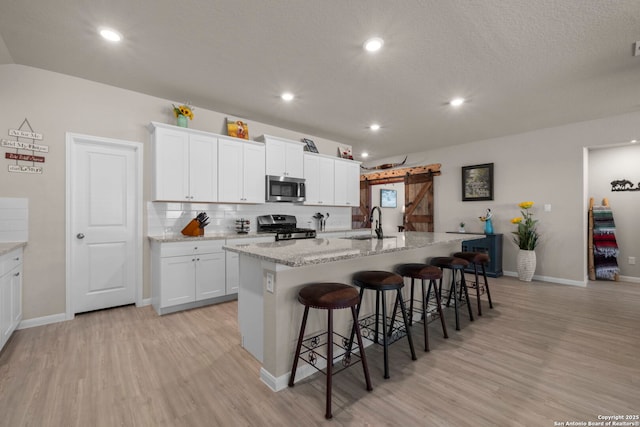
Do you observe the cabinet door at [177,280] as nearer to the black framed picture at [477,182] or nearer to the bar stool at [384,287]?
the bar stool at [384,287]

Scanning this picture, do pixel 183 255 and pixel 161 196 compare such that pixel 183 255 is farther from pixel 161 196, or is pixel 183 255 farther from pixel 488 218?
pixel 488 218

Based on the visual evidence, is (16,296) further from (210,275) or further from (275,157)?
(275,157)

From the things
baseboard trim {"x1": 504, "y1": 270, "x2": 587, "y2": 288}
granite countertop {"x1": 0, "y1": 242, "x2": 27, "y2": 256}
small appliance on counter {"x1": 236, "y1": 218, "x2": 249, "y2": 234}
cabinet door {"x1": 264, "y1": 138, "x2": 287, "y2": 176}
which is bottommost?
baseboard trim {"x1": 504, "y1": 270, "x2": 587, "y2": 288}

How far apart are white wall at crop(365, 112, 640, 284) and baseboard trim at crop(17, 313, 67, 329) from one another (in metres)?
6.60

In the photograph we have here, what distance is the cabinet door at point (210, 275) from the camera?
3.44 metres

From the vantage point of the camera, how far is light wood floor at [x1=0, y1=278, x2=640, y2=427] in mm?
1646

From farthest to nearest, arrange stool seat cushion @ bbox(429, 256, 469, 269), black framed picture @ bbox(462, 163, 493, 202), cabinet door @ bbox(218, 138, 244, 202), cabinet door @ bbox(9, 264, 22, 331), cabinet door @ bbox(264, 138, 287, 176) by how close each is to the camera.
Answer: black framed picture @ bbox(462, 163, 493, 202) → cabinet door @ bbox(264, 138, 287, 176) → cabinet door @ bbox(218, 138, 244, 202) → stool seat cushion @ bbox(429, 256, 469, 269) → cabinet door @ bbox(9, 264, 22, 331)

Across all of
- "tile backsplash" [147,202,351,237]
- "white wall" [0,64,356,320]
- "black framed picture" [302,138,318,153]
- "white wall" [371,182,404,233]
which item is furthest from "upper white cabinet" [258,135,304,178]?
"white wall" [371,182,404,233]

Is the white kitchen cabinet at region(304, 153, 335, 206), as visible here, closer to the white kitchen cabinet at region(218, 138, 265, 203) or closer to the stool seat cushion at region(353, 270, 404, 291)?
the white kitchen cabinet at region(218, 138, 265, 203)

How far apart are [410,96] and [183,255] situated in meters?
3.41

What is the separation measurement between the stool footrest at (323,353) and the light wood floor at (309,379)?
0.33 ft

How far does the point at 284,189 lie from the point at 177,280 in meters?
2.06

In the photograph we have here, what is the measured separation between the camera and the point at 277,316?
1.87 m

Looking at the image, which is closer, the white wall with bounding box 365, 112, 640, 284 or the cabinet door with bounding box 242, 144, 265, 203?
the cabinet door with bounding box 242, 144, 265, 203
